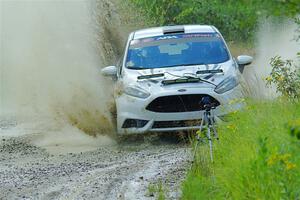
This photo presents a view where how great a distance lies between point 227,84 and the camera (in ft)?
37.7

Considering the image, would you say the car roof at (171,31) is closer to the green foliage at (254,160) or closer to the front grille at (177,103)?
the front grille at (177,103)

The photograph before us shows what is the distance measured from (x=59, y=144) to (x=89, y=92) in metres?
1.83

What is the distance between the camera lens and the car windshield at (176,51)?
40.5ft

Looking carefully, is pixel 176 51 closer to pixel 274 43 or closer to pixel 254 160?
→ pixel 254 160

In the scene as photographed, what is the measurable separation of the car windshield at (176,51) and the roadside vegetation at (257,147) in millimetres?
2031

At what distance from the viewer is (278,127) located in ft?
24.4

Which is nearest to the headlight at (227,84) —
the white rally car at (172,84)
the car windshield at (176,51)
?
the white rally car at (172,84)

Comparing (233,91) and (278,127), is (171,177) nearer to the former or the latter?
(278,127)

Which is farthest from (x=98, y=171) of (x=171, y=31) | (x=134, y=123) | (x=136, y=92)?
(x=171, y=31)

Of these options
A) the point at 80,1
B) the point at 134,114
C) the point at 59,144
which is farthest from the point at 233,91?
the point at 80,1

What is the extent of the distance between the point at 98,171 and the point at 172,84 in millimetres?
2710

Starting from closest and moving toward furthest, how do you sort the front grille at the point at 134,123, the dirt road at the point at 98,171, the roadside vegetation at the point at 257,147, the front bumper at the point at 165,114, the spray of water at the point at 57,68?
the roadside vegetation at the point at 257,147
the dirt road at the point at 98,171
the front bumper at the point at 165,114
the front grille at the point at 134,123
the spray of water at the point at 57,68

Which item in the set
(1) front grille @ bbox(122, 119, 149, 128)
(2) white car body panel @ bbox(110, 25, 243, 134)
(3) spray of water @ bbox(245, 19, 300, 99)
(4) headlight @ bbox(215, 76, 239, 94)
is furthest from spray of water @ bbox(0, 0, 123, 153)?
(3) spray of water @ bbox(245, 19, 300, 99)

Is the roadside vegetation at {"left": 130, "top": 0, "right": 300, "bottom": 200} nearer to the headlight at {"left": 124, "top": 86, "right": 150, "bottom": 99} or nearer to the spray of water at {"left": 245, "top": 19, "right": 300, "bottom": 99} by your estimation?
the headlight at {"left": 124, "top": 86, "right": 150, "bottom": 99}
